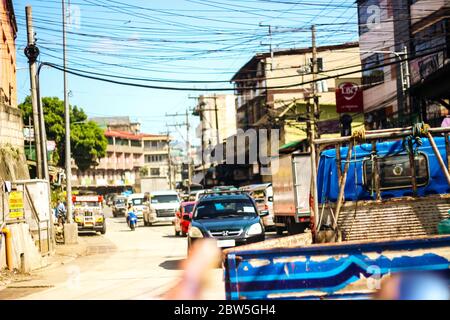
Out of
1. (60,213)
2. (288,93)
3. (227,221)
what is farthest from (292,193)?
(288,93)

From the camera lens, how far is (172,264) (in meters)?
18.5

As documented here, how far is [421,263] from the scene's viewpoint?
261 inches

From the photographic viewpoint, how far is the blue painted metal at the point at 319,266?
6.64 meters

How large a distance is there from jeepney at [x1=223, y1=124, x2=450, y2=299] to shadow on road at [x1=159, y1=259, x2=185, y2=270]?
715cm

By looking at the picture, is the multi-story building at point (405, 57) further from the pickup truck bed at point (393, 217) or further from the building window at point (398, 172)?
the pickup truck bed at point (393, 217)

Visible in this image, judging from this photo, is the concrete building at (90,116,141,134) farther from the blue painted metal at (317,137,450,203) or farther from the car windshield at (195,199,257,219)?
the blue painted metal at (317,137,450,203)

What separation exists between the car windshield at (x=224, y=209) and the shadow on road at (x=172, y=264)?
1382 millimetres

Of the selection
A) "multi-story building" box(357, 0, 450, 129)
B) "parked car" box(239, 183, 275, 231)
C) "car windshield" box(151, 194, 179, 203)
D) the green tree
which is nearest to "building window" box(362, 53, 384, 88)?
"multi-story building" box(357, 0, 450, 129)

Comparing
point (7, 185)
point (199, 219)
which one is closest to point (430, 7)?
point (199, 219)

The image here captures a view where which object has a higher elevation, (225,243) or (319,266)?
(319,266)

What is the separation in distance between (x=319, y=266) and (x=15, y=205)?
41.4 ft

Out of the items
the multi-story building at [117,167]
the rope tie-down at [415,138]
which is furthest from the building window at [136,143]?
the rope tie-down at [415,138]

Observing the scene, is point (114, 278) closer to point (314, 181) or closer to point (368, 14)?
point (314, 181)
